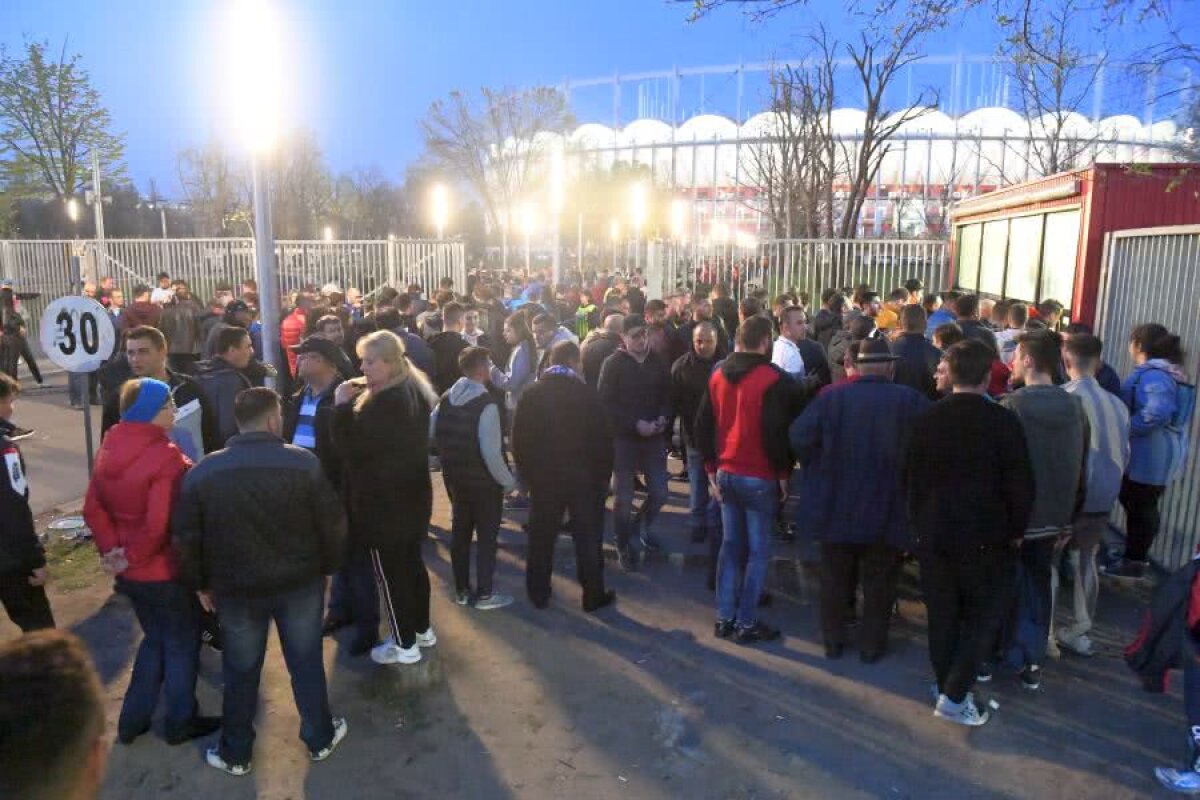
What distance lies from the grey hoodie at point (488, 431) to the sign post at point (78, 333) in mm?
3357

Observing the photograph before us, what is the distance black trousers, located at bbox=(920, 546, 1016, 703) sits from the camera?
14.0ft

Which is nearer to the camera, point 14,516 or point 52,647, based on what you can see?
point 52,647

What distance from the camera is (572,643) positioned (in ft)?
17.6

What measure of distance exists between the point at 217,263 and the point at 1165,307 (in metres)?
17.2

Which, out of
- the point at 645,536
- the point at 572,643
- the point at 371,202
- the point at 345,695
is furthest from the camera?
the point at 371,202

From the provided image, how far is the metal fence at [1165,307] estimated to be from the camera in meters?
6.16

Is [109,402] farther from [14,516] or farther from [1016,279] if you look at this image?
[1016,279]

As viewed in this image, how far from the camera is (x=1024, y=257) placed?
40.1 ft

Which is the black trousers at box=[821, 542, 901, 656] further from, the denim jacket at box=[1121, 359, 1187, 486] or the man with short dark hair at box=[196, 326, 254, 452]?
the man with short dark hair at box=[196, 326, 254, 452]

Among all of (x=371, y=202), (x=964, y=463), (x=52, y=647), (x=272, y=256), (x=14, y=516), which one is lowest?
(x=14, y=516)

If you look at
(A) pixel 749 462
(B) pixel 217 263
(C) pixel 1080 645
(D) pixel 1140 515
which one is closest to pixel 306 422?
(A) pixel 749 462

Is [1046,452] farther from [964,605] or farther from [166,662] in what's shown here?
[166,662]

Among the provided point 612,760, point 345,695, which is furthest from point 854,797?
point 345,695

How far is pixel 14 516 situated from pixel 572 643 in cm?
304
